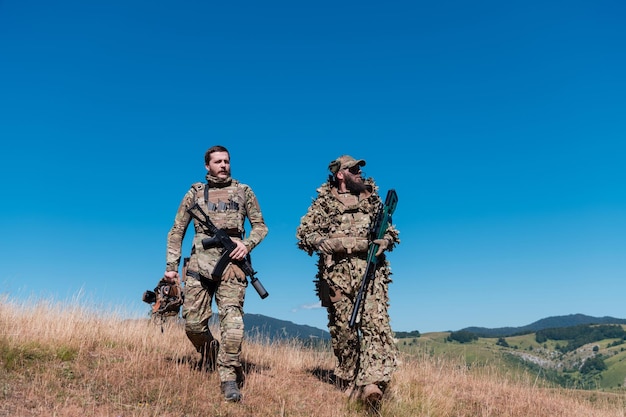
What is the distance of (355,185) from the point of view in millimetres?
7426

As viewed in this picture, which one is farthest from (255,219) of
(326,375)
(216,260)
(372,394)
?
(326,375)

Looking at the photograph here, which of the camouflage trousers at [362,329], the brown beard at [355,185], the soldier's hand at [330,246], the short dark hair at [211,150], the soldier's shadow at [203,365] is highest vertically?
the short dark hair at [211,150]

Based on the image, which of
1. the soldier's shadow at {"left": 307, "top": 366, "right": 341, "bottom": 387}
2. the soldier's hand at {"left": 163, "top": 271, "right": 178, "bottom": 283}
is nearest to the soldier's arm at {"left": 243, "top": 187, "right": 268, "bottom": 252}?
the soldier's hand at {"left": 163, "top": 271, "right": 178, "bottom": 283}

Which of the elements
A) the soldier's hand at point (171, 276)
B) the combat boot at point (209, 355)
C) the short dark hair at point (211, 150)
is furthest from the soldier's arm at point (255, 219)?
the combat boot at point (209, 355)

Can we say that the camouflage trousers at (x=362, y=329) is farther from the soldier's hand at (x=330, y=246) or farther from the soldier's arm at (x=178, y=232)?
the soldier's arm at (x=178, y=232)

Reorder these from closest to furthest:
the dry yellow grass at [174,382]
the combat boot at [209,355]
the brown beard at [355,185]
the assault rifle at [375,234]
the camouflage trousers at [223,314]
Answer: the dry yellow grass at [174,382]
the camouflage trousers at [223,314]
the assault rifle at [375,234]
the combat boot at [209,355]
the brown beard at [355,185]

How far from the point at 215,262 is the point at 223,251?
18 centimetres

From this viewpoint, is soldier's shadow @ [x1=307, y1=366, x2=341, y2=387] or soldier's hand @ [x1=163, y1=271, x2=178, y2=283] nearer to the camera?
soldier's hand @ [x1=163, y1=271, x2=178, y2=283]

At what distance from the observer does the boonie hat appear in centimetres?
753

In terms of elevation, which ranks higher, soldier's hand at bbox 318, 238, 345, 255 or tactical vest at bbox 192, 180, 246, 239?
tactical vest at bbox 192, 180, 246, 239

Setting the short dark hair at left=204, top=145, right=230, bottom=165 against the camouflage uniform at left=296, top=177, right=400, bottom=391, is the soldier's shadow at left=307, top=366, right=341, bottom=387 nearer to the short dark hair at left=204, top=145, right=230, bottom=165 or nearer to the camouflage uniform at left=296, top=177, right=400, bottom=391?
the camouflage uniform at left=296, top=177, right=400, bottom=391

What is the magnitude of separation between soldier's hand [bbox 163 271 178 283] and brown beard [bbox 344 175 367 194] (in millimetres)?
2825

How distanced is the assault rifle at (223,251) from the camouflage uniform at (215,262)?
0.08m

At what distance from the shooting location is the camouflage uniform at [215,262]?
638cm
